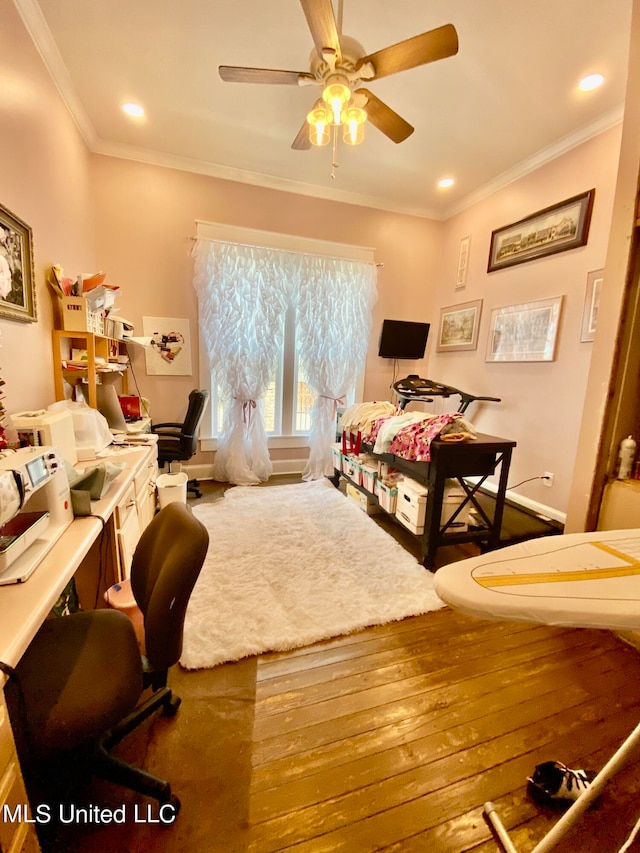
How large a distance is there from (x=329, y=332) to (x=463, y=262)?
71.3 inches

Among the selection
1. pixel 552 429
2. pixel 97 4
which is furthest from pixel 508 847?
pixel 97 4

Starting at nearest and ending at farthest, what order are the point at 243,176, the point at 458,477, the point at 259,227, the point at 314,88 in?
the point at 458,477 < the point at 314,88 < the point at 243,176 < the point at 259,227

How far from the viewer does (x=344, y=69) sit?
70.0 inches

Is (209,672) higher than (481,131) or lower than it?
lower

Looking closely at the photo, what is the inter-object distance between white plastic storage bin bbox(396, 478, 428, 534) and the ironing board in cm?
126

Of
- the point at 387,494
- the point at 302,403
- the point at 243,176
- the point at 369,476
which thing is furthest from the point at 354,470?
the point at 243,176

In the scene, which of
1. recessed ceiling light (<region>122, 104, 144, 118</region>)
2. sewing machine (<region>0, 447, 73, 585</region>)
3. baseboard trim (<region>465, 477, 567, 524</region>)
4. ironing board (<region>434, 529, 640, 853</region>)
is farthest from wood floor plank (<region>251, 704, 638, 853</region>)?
recessed ceiling light (<region>122, 104, 144, 118</region>)

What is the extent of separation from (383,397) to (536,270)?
2073 millimetres

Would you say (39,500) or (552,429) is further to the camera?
(552,429)

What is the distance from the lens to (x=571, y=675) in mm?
1543

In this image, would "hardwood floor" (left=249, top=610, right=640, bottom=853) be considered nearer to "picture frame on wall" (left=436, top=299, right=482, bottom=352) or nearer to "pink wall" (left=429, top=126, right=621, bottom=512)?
"pink wall" (left=429, top=126, right=621, bottom=512)

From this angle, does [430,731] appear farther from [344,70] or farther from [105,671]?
[344,70]

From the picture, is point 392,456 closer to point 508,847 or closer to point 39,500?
point 508,847

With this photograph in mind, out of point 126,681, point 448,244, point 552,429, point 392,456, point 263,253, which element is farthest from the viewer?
point 448,244
